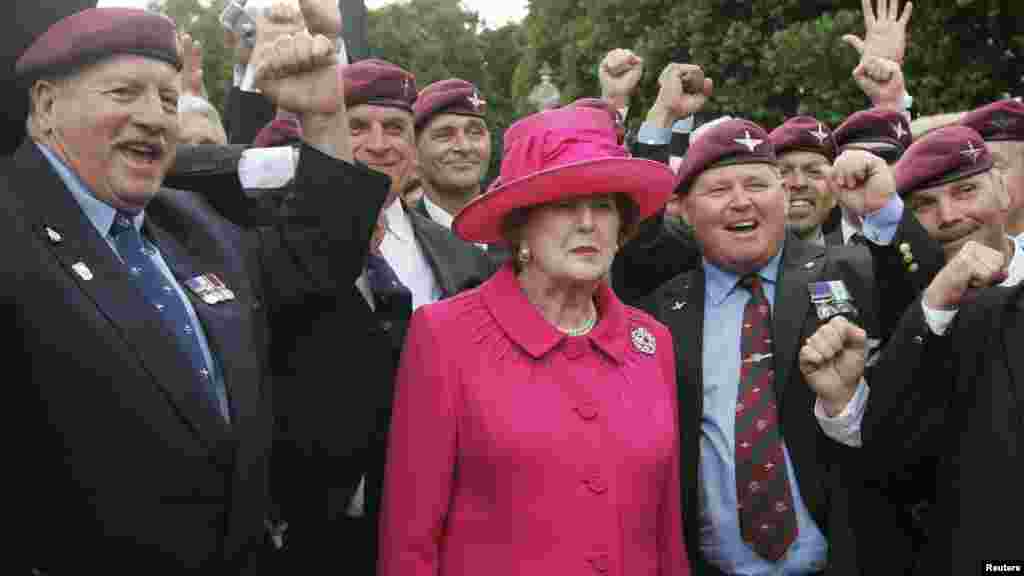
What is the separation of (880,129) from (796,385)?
77.3 inches

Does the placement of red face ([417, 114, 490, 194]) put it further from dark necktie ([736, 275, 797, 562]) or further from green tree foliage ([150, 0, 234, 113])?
green tree foliage ([150, 0, 234, 113])

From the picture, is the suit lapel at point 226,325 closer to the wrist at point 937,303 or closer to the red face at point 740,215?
the red face at point 740,215

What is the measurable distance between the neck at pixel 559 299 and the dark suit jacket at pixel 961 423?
91 cm

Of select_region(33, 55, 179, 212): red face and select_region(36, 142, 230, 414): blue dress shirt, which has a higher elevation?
select_region(33, 55, 179, 212): red face

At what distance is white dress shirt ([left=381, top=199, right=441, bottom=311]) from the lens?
4.06 meters

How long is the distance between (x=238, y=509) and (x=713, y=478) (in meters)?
1.62

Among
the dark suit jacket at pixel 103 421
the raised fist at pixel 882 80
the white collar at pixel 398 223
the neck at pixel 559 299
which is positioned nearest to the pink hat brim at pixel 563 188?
the neck at pixel 559 299

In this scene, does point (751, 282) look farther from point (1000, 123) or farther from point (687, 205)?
point (1000, 123)

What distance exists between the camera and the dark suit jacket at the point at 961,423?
2.98 metres

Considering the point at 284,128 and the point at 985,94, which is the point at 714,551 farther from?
the point at 985,94

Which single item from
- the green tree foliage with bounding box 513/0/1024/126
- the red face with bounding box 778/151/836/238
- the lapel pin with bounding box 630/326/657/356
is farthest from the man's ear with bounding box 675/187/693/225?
the green tree foliage with bounding box 513/0/1024/126

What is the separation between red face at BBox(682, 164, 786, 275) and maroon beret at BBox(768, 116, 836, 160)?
4.62 feet

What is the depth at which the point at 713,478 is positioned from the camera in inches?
145

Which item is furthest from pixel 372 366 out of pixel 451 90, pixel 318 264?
pixel 451 90
